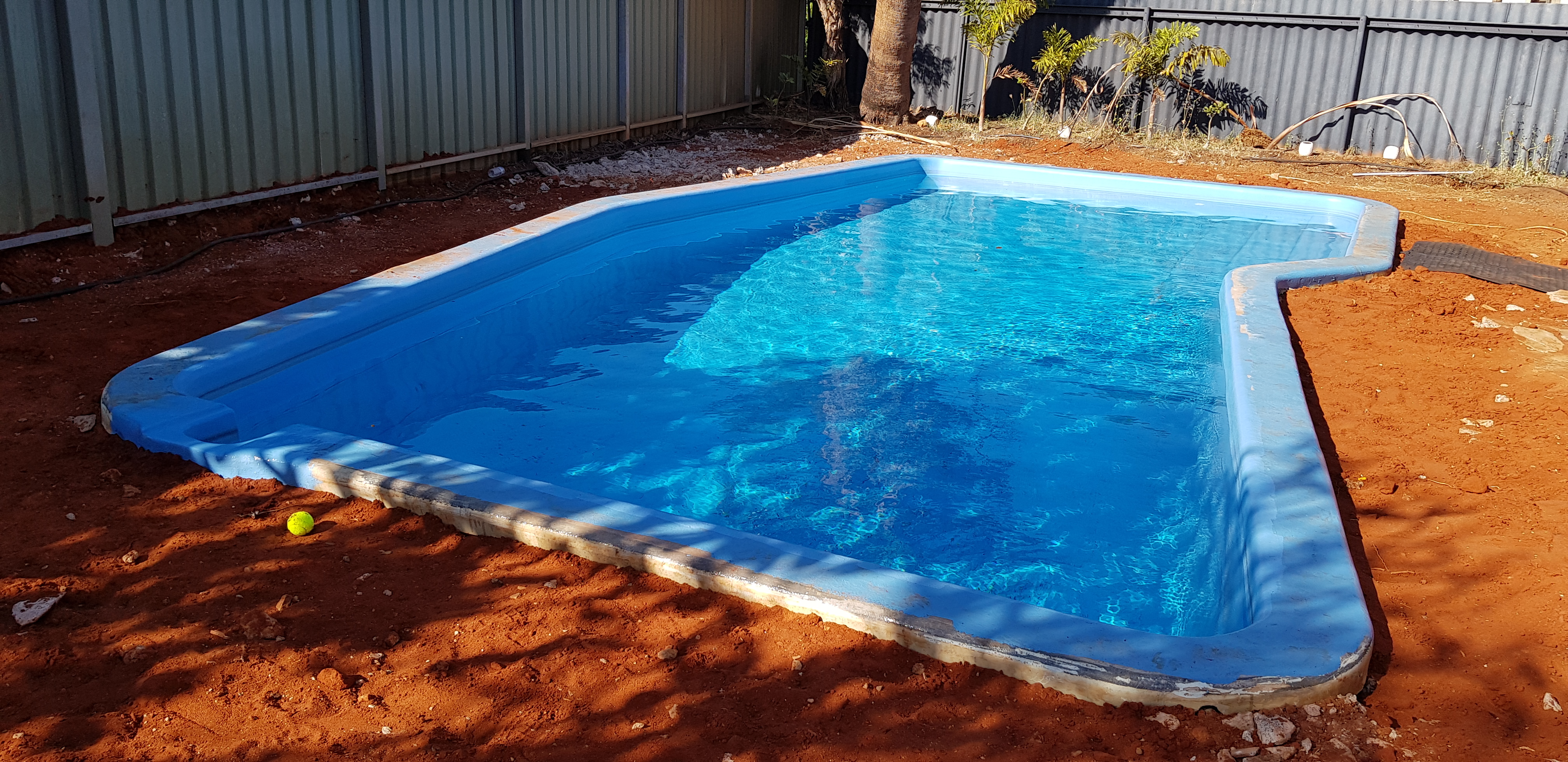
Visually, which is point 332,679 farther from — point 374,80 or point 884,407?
point 374,80

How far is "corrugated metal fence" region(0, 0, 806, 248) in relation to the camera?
17.9 feet

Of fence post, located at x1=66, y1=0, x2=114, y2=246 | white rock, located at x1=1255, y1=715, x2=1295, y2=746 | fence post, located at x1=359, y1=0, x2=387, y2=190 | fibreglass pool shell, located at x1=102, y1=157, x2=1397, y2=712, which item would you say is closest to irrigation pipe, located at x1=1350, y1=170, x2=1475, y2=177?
fibreglass pool shell, located at x1=102, y1=157, x2=1397, y2=712

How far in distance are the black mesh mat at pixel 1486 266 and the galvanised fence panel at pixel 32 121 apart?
7785 mm

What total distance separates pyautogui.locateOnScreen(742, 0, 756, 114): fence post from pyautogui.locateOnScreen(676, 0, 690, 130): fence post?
5.01 ft

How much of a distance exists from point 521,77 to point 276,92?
2.59m

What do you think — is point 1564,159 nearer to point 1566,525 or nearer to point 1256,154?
point 1256,154

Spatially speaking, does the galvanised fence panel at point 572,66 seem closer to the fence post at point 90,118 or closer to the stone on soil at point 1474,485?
the fence post at point 90,118

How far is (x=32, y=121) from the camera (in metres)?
5.37

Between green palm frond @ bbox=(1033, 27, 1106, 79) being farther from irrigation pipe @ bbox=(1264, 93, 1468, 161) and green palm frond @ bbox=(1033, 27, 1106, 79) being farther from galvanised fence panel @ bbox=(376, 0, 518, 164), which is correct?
galvanised fence panel @ bbox=(376, 0, 518, 164)

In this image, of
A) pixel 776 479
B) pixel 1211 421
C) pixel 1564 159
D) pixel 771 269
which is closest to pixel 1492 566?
pixel 1211 421

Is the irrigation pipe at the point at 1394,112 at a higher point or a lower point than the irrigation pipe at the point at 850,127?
higher

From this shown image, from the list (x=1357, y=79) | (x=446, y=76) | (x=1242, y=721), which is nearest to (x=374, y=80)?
(x=446, y=76)

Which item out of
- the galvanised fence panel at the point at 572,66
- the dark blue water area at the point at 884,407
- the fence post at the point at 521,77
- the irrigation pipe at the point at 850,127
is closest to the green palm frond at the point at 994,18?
the irrigation pipe at the point at 850,127

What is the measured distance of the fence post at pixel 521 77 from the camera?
895 centimetres
